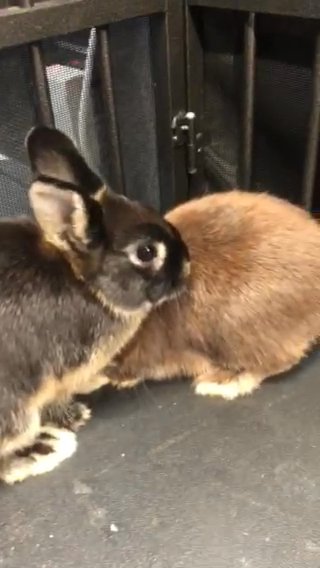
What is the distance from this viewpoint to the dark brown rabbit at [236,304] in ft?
3.86

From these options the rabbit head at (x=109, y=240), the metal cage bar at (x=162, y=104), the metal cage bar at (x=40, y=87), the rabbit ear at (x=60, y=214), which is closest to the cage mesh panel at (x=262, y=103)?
the metal cage bar at (x=162, y=104)

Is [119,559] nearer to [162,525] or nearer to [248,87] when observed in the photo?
[162,525]

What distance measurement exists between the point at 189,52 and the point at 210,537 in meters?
0.98

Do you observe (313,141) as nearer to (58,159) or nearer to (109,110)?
(109,110)

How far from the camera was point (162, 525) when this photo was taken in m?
1.04

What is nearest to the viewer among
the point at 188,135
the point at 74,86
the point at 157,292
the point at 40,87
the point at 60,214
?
the point at 60,214

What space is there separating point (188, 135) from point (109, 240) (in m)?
0.56

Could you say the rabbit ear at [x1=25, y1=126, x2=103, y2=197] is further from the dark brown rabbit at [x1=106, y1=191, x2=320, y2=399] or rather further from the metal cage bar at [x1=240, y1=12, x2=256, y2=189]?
the metal cage bar at [x1=240, y1=12, x2=256, y2=189]

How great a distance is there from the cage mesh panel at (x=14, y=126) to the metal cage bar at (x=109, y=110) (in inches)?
6.0

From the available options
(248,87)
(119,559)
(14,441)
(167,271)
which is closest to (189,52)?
(248,87)

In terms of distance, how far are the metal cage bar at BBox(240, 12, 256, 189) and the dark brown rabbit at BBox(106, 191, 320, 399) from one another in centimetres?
22

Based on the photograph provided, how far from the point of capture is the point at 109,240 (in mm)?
1034

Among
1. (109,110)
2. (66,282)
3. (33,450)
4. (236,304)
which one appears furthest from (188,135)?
Answer: (33,450)

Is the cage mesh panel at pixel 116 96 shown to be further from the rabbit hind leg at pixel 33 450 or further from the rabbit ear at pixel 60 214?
the rabbit hind leg at pixel 33 450
